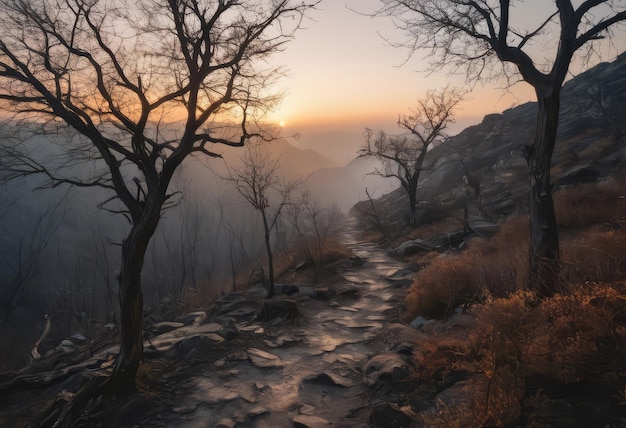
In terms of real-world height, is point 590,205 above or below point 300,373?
above

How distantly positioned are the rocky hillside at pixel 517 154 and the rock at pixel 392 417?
609 inches

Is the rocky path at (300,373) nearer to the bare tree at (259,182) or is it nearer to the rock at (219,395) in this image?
the rock at (219,395)

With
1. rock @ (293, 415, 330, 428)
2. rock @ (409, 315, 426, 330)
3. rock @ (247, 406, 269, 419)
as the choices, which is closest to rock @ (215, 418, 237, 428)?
rock @ (247, 406, 269, 419)

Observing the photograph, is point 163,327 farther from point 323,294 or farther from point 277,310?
point 323,294

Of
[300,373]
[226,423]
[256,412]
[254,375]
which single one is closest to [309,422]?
[256,412]

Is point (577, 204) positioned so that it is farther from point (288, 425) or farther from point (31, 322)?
point (31, 322)

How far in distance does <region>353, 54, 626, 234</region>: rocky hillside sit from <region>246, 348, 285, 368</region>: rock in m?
15.0

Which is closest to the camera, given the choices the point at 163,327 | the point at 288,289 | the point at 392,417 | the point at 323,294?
the point at 392,417

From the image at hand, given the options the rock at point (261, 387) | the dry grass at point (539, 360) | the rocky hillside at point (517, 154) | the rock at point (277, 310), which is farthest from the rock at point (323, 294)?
the rocky hillside at point (517, 154)

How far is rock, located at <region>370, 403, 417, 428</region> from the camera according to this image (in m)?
3.82

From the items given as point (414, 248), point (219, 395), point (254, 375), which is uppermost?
point (414, 248)

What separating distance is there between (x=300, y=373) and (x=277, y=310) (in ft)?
11.1

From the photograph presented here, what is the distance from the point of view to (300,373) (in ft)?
20.0

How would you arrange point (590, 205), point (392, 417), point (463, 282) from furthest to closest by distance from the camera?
point (590, 205) → point (463, 282) → point (392, 417)
